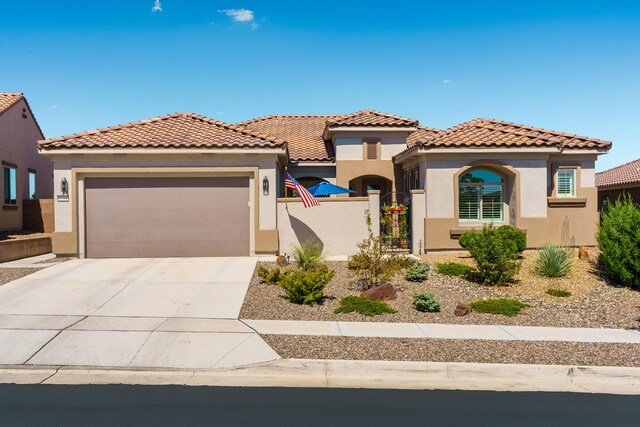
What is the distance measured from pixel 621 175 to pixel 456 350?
3059cm

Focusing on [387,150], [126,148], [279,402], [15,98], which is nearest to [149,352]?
[279,402]

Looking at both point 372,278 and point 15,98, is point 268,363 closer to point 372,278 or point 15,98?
point 372,278

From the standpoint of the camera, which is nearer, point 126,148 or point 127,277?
point 127,277

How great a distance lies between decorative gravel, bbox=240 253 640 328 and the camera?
32.7 feet

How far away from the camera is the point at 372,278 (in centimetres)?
1217

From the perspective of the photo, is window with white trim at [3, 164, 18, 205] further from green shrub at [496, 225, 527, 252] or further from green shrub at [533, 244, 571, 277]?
green shrub at [533, 244, 571, 277]

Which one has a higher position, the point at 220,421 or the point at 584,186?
the point at 584,186

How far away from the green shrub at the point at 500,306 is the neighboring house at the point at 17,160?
1966 centimetres

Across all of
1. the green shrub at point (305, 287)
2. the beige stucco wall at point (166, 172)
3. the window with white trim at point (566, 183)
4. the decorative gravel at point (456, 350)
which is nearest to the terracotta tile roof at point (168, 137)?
the beige stucco wall at point (166, 172)

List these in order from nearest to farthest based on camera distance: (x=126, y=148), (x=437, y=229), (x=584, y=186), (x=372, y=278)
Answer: (x=372, y=278), (x=126, y=148), (x=437, y=229), (x=584, y=186)

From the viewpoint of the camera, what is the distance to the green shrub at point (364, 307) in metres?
10.2

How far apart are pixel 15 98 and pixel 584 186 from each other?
25.0m

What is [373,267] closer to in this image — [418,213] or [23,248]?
[418,213]

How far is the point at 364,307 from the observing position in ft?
33.9
